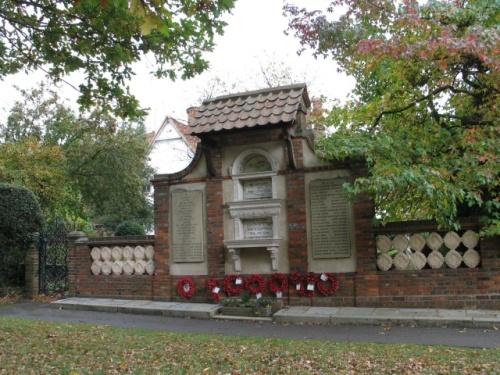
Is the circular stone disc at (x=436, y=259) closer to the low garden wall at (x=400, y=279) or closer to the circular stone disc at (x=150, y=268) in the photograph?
the low garden wall at (x=400, y=279)

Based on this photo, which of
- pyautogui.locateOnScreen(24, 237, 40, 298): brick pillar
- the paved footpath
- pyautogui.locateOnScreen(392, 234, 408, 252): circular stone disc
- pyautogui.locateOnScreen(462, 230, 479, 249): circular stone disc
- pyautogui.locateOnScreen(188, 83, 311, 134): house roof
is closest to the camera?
the paved footpath

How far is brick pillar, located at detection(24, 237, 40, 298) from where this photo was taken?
13.8 m

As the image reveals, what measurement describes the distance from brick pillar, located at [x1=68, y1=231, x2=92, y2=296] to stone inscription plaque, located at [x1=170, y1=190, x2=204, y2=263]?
2465mm

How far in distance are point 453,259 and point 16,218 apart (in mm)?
10828

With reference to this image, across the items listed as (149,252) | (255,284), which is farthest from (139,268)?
(255,284)

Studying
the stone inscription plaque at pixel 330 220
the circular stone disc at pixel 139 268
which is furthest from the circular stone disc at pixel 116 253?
the stone inscription plaque at pixel 330 220

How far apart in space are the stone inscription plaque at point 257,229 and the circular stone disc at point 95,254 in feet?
12.6

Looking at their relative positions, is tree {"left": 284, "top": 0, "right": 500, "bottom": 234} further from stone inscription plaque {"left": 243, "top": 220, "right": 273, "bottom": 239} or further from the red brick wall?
the red brick wall

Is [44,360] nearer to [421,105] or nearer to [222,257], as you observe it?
[222,257]

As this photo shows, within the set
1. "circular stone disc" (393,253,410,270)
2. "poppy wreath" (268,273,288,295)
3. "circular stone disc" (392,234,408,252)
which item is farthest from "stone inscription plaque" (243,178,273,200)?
"circular stone disc" (393,253,410,270)

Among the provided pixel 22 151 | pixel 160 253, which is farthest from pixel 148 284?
pixel 22 151

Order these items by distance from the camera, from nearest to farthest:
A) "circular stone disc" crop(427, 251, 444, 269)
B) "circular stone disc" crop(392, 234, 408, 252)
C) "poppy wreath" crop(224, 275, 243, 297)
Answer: "circular stone disc" crop(427, 251, 444, 269) → "circular stone disc" crop(392, 234, 408, 252) → "poppy wreath" crop(224, 275, 243, 297)

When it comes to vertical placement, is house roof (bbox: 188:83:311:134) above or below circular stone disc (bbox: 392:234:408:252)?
above

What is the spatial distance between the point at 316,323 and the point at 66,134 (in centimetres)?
2103
